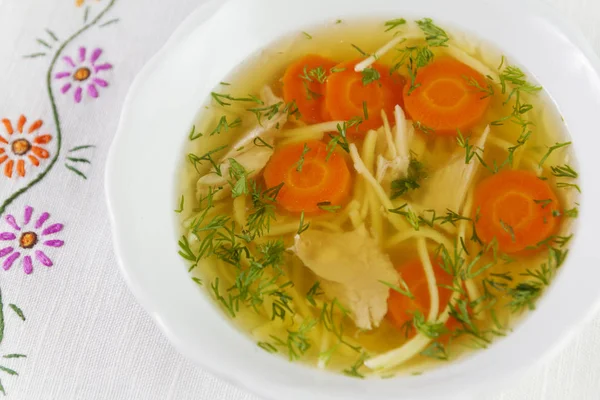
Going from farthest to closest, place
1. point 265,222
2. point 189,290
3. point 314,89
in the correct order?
point 314,89 → point 265,222 → point 189,290

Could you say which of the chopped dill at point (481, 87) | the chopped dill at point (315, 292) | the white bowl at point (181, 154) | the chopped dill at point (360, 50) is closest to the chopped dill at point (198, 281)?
the white bowl at point (181, 154)

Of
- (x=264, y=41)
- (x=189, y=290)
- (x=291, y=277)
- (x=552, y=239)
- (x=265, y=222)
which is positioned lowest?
(x=189, y=290)

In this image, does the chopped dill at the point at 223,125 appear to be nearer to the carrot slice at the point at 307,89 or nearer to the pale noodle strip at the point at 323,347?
the carrot slice at the point at 307,89

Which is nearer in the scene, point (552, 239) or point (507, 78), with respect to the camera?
point (552, 239)

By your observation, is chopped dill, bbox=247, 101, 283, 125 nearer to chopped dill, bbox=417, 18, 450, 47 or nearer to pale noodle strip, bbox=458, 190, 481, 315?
chopped dill, bbox=417, 18, 450, 47

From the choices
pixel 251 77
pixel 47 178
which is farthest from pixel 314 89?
pixel 47 178

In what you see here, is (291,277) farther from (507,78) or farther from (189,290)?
(507,78)

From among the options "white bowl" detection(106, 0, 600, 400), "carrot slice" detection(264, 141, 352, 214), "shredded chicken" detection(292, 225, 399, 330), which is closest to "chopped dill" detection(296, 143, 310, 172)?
"carrot slice" detection(264, 141, 352, 214)
